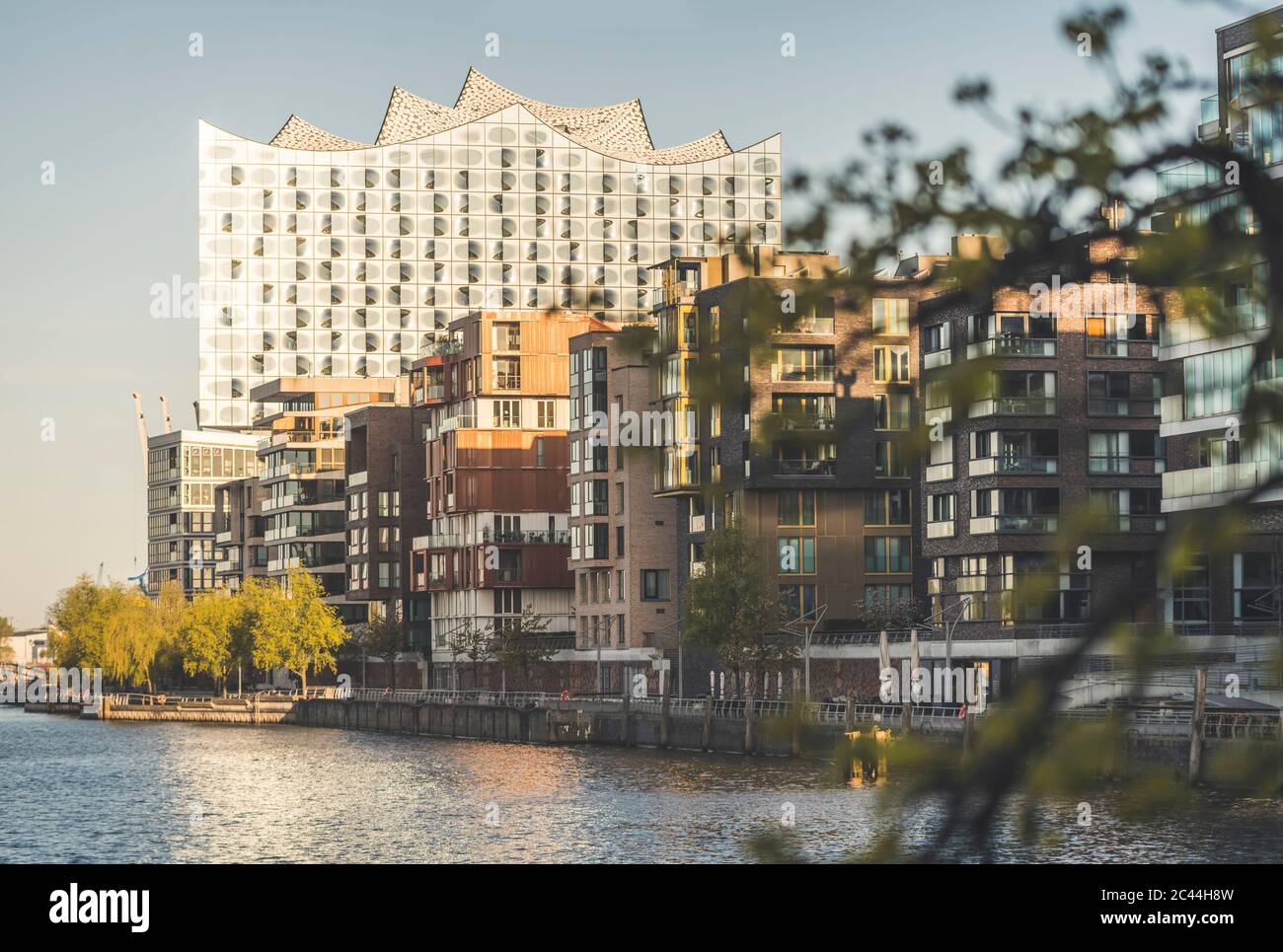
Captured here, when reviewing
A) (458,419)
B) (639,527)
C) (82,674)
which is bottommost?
(82,674)

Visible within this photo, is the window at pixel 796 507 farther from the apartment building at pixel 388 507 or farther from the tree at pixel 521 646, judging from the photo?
the apartment building at pixel 388 507

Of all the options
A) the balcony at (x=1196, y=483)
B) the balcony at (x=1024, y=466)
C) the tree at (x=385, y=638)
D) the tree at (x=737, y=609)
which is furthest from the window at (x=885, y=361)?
the tree at (x=385, y=638)

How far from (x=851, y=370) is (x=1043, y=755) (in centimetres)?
171

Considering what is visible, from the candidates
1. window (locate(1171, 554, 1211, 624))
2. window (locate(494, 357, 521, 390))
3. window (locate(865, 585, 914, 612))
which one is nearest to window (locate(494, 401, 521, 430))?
window (locate(494, 357, 521, 390))

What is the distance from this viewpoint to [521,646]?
131375mm

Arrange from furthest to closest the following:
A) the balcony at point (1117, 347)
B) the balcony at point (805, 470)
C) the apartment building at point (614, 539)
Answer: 1. the apartment building at point (614, 539)
2. the balcony at point (805, 470)
3. the balcony at point (1117, 347)

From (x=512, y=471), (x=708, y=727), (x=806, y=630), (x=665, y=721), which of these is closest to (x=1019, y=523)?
(x=806, y=630)

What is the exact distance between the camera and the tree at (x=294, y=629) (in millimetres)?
151625

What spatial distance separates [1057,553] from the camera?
23.4 feet

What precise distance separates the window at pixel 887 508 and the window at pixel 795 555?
3.82 metres

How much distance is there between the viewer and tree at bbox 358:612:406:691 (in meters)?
154
